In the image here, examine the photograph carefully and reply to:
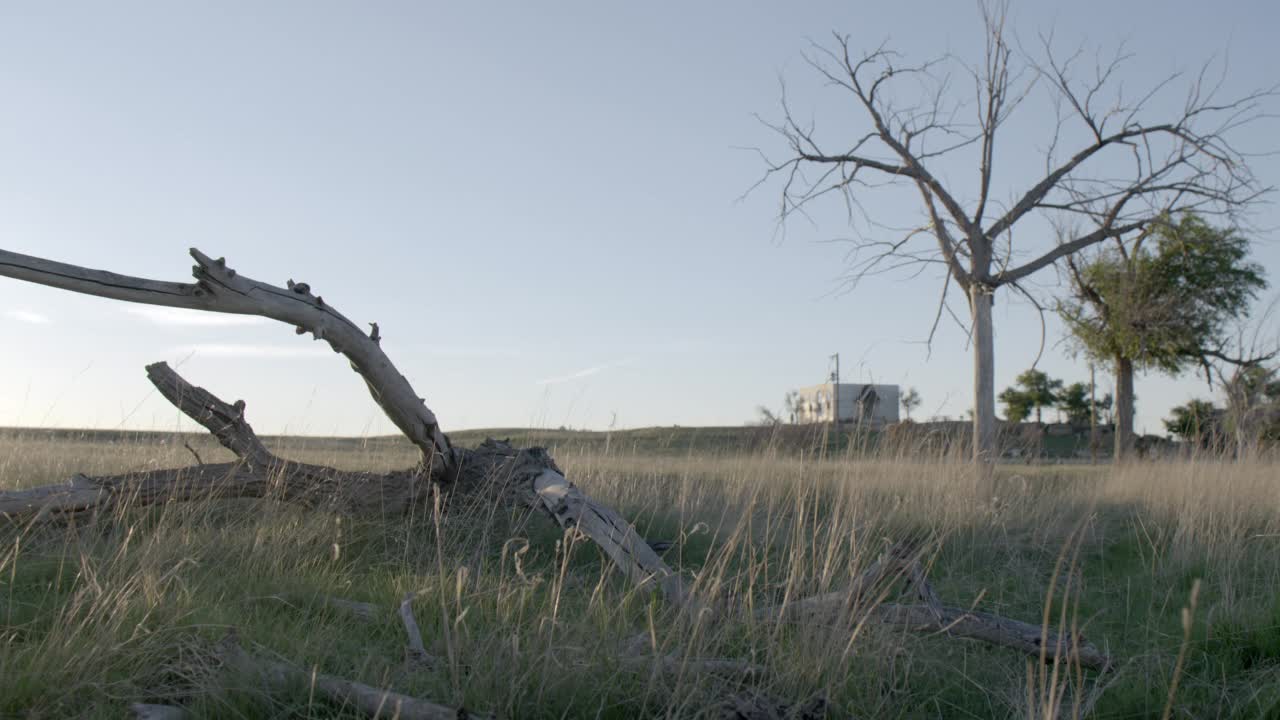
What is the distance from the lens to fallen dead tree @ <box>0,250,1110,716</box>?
4219 mm

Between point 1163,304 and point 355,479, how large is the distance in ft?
76.7

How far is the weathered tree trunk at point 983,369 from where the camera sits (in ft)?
31.6

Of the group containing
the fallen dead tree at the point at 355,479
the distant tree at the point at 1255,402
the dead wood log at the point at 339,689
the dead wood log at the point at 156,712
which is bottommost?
the dead wood log at the point at 156,712

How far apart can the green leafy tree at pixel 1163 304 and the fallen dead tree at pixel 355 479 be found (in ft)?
71.1

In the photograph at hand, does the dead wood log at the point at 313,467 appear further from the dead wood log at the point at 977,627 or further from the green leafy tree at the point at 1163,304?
the green leafy tree at the point at 1163,304

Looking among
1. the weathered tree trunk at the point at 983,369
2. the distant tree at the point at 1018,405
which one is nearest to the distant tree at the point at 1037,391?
the distant tree at the point at 1018,405

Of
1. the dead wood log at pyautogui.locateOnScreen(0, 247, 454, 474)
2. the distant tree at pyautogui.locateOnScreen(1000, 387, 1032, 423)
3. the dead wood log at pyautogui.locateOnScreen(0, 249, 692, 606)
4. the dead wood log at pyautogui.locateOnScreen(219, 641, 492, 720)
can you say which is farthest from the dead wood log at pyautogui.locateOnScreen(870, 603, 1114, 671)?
the distant tree at pyautogui.locateOnScreen(1000, 387, 1032, 423)

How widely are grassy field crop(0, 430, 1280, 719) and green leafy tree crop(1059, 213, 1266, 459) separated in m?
18.1

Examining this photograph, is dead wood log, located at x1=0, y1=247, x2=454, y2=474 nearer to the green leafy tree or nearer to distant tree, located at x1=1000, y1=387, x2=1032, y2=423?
the green leafy tree

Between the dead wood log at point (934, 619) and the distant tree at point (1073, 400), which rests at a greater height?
the distant tree at point (1073, 400)

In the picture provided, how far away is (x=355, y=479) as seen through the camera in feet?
19.8

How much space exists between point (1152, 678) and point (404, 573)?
364cm

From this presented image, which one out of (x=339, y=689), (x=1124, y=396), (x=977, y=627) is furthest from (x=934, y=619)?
(x=1124, y=396)

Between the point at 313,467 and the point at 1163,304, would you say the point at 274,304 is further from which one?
the point at 1163,304
